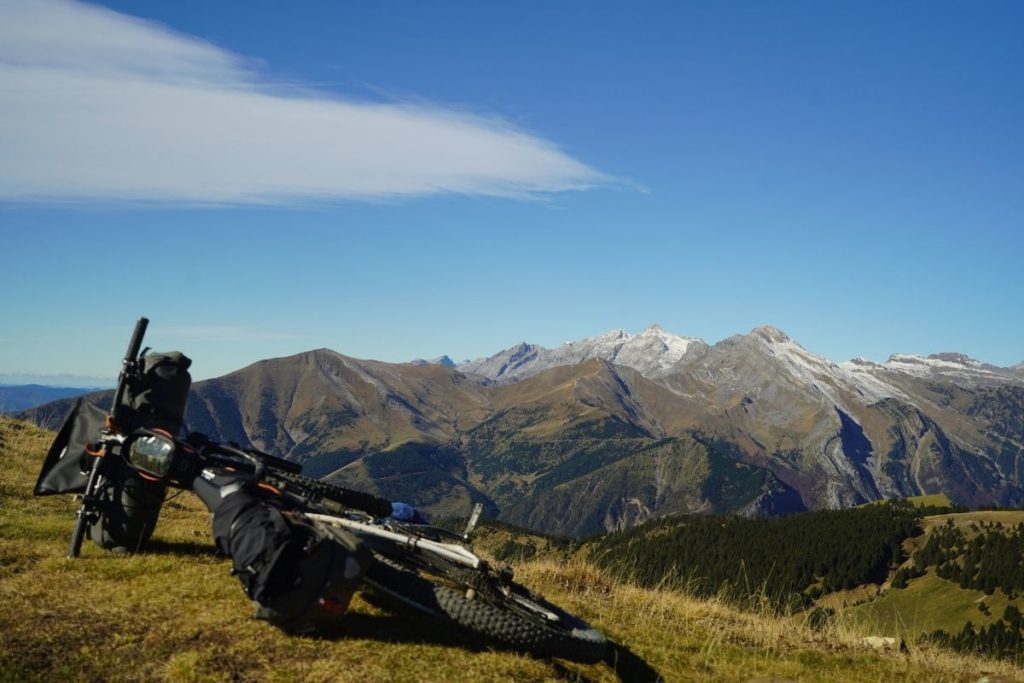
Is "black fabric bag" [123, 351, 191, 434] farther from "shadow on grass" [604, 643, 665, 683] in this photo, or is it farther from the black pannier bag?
"shadow on grass" [604, 643, 665, 683]

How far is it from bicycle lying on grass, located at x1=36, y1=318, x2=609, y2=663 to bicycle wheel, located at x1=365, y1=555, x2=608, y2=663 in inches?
0.5

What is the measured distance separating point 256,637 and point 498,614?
287cm

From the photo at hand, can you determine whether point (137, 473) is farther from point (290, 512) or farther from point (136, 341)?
point (290, 512)

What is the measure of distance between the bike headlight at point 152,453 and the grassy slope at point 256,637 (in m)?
1.55

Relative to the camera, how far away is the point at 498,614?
29.8 ft

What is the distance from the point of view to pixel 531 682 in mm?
8359

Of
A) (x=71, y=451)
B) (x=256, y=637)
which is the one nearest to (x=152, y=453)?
(x=256, y=637)

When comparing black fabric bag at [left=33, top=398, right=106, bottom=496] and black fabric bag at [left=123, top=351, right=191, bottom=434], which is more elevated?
black fabric bag at [left=123, top=351, right=191, bottom=434]

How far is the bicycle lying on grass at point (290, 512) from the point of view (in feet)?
30.2

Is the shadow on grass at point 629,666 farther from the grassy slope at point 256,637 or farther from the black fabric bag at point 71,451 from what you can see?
the black fabric bag at point 71,451

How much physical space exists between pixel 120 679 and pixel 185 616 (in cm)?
179

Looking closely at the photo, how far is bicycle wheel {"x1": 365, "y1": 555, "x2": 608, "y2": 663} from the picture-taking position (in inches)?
356

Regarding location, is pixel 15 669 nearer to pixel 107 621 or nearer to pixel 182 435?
pixel 107 621

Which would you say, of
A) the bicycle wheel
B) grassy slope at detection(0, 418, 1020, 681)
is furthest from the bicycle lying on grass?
grassy slope at detection(0, 418, 1020, 681)
